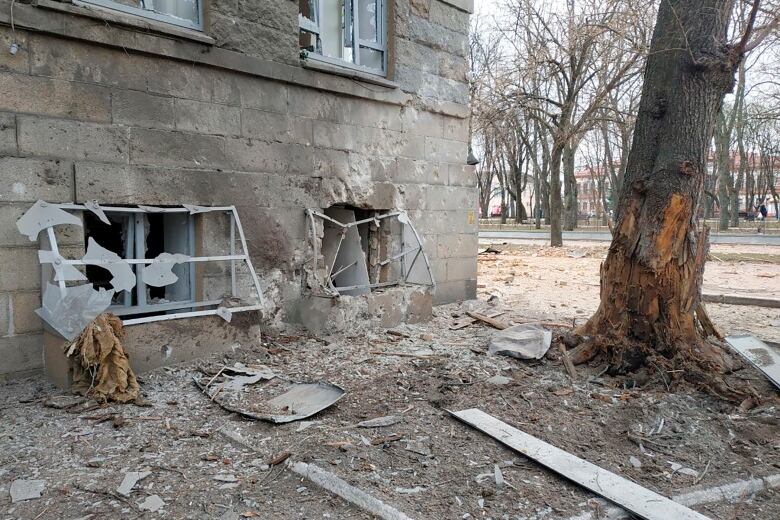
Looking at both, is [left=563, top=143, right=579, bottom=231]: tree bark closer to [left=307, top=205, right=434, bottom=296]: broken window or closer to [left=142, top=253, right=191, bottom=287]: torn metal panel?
[left=307, top=205, right=434, bottom=296]: broken window

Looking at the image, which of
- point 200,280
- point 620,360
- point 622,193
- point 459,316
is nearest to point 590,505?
point 620,360

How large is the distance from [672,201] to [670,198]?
0.03 m

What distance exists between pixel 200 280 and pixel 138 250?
2.07 feet

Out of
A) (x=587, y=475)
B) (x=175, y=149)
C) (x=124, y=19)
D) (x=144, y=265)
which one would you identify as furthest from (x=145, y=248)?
(x=587, y=475)

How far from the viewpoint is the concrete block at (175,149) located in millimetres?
5023

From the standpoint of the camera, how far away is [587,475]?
335 centimetres

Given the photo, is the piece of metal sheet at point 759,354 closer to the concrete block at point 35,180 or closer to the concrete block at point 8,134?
the concrete block at point 35,180

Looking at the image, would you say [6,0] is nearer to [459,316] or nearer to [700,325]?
[459,316]

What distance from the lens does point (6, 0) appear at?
4.26 meters

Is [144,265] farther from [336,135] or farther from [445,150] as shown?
[445,150]

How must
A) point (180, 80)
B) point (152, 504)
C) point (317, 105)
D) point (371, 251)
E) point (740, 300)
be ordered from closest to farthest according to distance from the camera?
point (152, 504) → point (180, 80) → point (317, 105) → point (371, 251) → point (740, 300)

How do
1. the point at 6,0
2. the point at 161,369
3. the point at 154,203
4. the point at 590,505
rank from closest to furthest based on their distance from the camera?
the point at 590,505
the point at 6,0
the point at 161,369
the point at 154,203

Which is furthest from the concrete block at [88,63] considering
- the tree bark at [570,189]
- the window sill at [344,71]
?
the tree bark at [570,189]

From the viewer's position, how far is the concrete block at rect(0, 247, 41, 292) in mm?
4363
